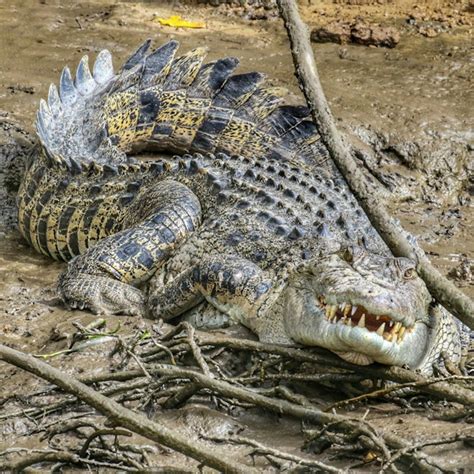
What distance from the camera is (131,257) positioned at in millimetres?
5367

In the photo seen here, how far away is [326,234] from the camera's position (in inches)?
195

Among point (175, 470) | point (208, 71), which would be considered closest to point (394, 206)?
point (208, 71)

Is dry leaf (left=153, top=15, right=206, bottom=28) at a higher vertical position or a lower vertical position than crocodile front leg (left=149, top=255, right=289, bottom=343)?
higher

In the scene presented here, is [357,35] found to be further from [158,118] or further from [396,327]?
[396,327]

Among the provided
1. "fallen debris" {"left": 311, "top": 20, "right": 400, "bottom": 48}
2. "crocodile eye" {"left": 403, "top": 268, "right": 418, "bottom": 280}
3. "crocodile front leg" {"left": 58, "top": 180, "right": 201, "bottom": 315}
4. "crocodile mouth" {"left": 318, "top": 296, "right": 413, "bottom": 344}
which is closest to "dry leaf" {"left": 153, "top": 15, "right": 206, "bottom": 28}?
"fallen debris" {"left": 311, "top": 20, "right": 400, "bottom": 48}

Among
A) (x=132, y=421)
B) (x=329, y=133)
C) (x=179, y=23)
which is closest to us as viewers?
(x=132, y=421)

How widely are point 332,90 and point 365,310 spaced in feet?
14.5

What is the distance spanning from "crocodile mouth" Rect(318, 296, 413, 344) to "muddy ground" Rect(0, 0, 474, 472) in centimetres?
117

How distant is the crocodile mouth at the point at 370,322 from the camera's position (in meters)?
3.68

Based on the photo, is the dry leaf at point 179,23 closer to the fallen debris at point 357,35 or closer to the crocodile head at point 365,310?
the fallen debris at point 357,35

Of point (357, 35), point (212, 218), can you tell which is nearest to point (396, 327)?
point (212, 218)

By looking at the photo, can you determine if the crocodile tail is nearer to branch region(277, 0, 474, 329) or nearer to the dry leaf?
the dry leaf

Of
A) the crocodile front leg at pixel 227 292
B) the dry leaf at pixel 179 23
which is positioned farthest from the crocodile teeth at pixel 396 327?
the dry leaf at pixel 179 23

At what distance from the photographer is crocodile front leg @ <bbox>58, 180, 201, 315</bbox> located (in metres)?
5.21
